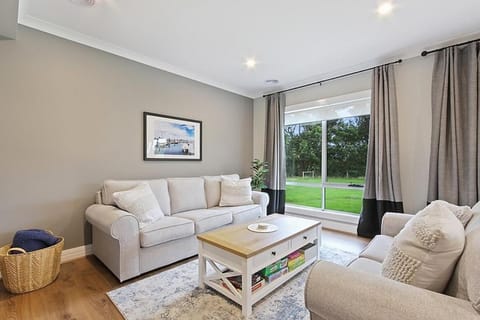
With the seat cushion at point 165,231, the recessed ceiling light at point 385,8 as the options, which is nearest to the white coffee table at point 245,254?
the seat cushion at point 165,231

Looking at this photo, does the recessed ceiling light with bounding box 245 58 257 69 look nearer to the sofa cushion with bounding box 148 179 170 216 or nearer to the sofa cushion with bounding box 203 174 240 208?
the sofa cushion with bounding box 203 174 240 208

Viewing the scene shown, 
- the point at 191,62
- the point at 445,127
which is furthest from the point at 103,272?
the point at 445,127

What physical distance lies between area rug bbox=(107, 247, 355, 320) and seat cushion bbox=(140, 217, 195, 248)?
13.4 inches

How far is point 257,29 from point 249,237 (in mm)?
2138

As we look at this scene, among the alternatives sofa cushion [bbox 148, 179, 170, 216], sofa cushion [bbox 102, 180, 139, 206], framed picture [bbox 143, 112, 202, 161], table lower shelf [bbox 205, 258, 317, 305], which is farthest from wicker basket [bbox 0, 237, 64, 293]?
framed picture [bbox 143, 112, 202, 161]

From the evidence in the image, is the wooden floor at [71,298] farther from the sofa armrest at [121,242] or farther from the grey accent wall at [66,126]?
the grey accent wall at [66,126]

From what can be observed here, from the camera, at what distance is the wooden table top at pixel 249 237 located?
5.81 feet

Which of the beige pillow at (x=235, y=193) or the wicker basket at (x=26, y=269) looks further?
the beige pillow at (x=235, y=193)

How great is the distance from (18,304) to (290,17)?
3398 mm

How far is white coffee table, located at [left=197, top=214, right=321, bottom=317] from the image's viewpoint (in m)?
1.70

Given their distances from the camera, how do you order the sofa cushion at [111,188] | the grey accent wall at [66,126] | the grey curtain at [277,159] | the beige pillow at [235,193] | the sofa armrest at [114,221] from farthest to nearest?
the grey curtain at [277,159]
the beige pillow at [235,193]
the sofa cushion at [111,188]
the grey accent wall at [66,126]
the sofa armrest at [114,221]

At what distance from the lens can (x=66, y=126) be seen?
2.59m

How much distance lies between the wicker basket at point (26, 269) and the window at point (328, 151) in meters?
3.64

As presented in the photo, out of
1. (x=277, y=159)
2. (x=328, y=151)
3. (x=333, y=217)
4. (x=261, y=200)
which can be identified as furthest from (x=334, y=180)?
(x=261, y=200)
